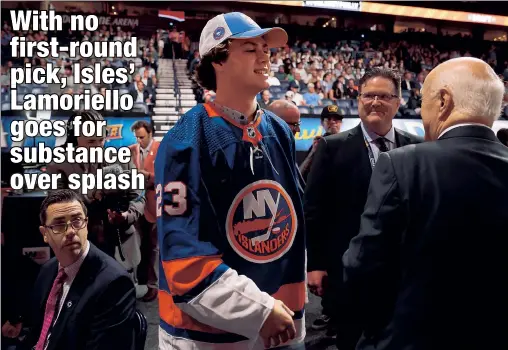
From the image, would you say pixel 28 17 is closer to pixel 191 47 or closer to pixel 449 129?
pixel 449 129

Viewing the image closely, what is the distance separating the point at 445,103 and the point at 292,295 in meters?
0.67

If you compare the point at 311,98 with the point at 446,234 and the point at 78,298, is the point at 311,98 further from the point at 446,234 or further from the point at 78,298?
the point at 446,234

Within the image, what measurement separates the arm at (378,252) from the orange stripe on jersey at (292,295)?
20 centimetres

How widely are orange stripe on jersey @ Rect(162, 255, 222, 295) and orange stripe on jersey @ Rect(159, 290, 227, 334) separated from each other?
0.41 ft

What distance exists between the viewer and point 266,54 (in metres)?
1.40

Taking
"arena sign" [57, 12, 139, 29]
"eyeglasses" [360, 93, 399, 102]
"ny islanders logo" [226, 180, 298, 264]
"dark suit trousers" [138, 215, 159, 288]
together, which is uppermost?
"arena sign" [57, 12, 139, 29]

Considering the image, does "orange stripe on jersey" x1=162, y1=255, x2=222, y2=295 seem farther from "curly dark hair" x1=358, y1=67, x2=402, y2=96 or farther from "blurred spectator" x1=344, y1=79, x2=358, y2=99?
"blurred spectator" x1=344, y1=79, x2=358, y2=99

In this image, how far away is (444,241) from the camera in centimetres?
109

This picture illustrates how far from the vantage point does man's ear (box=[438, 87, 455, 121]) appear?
117 cm

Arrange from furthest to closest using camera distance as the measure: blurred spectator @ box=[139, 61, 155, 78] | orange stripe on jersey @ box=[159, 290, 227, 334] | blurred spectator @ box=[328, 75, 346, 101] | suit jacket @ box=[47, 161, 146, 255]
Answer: blurred spectator @ box=[328, 75, 346, 101]
blurred spectator @ box=[139, 61, 155, 78]
suit jacket @ box=[47, 161, 146, 255]
orange stripe on jersey @ box=[159, 290, 227, 334]

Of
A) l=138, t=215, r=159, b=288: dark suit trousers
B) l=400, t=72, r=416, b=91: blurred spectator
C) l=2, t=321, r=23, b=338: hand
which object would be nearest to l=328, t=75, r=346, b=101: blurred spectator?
l=400, t=72, r=416, b=91: blurred spectator

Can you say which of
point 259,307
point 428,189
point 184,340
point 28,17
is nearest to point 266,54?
point 428,189

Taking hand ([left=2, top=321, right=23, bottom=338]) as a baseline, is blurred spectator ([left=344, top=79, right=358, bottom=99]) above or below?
above

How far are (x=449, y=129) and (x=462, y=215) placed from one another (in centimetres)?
22
